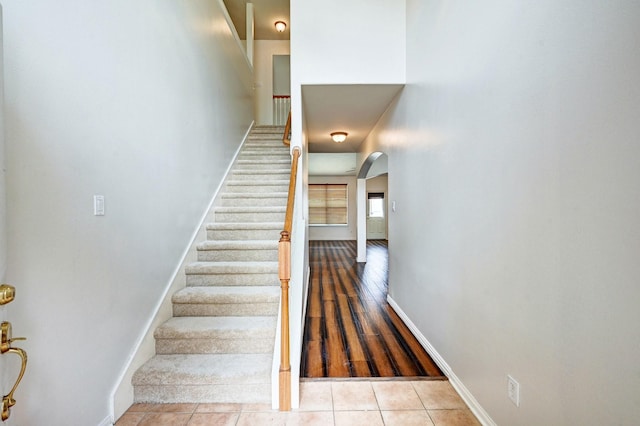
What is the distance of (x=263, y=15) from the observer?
19.6 ft

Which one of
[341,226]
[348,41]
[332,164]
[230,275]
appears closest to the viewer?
[230,275]

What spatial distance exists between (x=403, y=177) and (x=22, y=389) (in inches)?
127

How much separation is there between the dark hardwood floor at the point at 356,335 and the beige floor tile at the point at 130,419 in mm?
1071

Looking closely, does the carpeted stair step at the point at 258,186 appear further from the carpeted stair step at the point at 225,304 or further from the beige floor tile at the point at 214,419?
the beige floor tile at the point at 214,419

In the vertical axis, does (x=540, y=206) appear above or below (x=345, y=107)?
below

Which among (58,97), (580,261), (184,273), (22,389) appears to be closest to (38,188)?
(58,97)

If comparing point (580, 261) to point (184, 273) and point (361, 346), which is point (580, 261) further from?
point (184, 273)

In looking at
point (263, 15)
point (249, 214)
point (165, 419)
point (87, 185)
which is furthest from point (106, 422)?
point (263, 15)

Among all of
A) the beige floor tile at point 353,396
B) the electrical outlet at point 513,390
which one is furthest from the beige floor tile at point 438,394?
the electrical outlet at point 513,390

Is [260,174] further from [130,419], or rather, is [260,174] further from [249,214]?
[130,419]

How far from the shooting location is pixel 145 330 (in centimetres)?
200

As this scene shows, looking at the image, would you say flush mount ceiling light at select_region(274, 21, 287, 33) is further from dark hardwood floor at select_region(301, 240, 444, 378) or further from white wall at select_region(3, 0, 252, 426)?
dark hardwood floor at select_region(301, 240, 444, 378)

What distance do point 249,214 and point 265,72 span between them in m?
4.95

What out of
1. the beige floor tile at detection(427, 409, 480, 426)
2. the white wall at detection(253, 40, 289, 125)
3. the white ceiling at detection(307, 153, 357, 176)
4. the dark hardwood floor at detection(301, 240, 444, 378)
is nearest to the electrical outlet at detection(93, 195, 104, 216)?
the dark hardwood floor at detection(301, 240, 444, 378)
